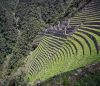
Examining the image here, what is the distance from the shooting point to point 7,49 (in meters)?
32.2

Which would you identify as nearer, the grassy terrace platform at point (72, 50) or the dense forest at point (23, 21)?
the grassy terrace platform at point (72, 50)

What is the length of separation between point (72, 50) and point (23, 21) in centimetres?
2124

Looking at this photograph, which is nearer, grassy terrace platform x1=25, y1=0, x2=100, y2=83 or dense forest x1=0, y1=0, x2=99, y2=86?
grassy terrace platform x1=25, y1=0, x2=100, y2=83

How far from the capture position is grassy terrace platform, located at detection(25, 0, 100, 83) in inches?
560

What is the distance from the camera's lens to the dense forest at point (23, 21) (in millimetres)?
29609

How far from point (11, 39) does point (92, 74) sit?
2434 centimetres

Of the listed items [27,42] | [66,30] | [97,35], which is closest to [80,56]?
[97,35]

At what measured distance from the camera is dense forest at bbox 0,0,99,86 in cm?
2961

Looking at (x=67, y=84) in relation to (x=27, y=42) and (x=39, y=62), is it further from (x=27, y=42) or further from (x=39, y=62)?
(x=27, y=42)

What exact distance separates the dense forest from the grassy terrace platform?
15.7ft

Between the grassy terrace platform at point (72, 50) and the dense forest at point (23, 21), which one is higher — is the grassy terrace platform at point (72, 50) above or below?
above

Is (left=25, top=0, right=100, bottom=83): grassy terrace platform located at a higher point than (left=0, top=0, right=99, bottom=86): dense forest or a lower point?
higher

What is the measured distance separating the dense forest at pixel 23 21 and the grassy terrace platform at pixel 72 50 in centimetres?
477

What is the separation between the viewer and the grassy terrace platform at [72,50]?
560 inches
